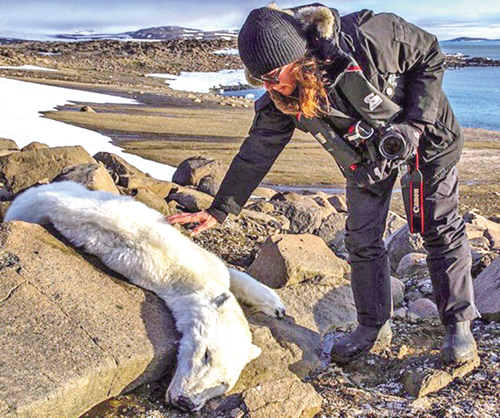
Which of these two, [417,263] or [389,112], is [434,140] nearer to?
[389,112]

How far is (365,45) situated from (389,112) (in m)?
0.41

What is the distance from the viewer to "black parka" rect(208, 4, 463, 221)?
3.43 metres

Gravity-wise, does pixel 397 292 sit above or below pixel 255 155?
below

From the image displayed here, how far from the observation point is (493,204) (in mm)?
11625

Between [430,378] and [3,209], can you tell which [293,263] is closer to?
[430,378]

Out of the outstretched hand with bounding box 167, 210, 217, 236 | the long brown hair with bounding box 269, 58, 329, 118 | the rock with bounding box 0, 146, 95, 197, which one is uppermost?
the long brown hair with bounding box 269, 58, 329, 118

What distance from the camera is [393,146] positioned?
353 cm

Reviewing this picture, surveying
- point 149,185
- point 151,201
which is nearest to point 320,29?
point 151,201

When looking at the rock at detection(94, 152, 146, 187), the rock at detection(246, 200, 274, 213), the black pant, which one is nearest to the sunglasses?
the black pant

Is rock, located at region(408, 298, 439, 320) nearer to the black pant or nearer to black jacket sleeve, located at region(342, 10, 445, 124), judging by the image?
the black pant

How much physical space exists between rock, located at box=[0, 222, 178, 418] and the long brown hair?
154 cm

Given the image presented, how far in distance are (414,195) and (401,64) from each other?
0.79m

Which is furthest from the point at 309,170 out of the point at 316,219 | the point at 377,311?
the point at 377,311

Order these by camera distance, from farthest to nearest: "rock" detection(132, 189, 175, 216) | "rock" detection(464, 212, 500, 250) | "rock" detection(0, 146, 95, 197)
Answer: "rock" detection(464, 212, 500, 250), "rock" detection(0, 146, 95, 197), "rock" detection(132, 189, 175, 216)
